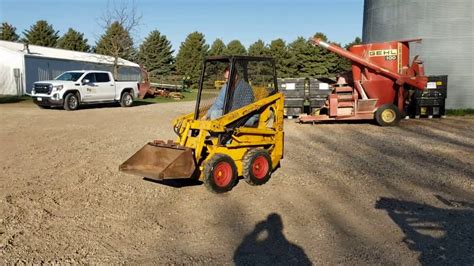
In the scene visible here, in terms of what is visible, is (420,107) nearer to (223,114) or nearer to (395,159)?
(395,159)

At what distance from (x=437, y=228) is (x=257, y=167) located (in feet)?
9.99

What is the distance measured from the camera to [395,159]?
33.5 feet

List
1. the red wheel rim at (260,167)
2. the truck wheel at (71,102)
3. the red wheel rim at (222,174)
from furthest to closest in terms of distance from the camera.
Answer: the truck wheel at (71,102)
the red wheel rim at (260,167)
the red wheel rim at (222,174)

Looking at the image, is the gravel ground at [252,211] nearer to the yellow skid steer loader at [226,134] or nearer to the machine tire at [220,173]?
the machine tire at [220,173]

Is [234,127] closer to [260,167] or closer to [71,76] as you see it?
[260,167]

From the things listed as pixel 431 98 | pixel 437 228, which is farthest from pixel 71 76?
pixel 437 228

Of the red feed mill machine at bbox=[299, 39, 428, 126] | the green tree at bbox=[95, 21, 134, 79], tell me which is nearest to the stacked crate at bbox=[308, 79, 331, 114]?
the red feed mill machine at bbox=[299, 39, 428, 126]

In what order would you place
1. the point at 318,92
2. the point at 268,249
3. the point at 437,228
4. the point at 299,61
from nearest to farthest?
the point at 268,249 → the point at 437,228 → the point at 318,92 → the point at 299,61

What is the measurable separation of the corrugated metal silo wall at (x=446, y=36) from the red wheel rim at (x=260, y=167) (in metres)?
17.3

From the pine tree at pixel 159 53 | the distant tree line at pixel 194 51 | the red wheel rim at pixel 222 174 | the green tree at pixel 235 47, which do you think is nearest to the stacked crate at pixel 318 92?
the red wheel rim at pixel 222 174

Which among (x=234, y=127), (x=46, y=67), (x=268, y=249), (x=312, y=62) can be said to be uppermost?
(x=312, y=62)

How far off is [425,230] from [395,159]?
4.74 m

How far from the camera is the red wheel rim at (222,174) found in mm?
7203

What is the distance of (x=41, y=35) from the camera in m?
72.3
